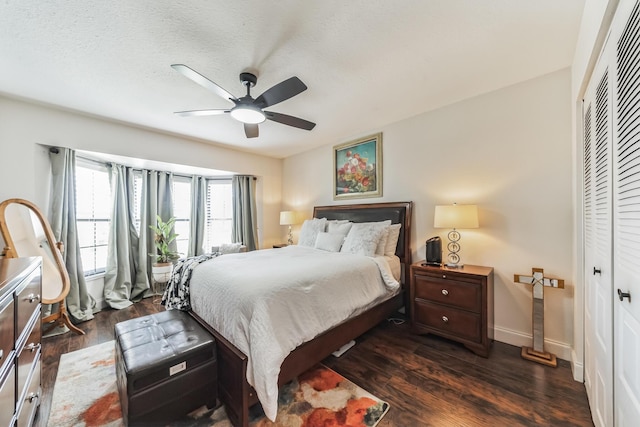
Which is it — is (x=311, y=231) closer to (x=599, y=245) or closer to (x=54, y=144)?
(x=599, y=245)

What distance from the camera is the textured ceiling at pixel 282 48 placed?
5.14 feet

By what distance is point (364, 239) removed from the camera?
299 centimetres

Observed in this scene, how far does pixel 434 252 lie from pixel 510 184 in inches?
40.4

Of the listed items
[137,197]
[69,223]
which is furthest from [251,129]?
[137,197]

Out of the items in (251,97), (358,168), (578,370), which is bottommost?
(578,370)

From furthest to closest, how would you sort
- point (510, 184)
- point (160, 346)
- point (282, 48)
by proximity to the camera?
point (510, 184) < point (282, 48) < point (160, 346)

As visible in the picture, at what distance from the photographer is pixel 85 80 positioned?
7.63 feet

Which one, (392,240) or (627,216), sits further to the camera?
(392,240)

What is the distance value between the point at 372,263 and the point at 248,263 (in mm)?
1307

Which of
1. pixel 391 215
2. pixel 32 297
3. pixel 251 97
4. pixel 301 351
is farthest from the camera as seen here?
pixel 391 215

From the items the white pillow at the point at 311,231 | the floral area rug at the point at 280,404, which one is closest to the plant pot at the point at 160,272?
the floral area rug at the point at 280,404

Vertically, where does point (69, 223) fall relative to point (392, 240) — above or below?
above

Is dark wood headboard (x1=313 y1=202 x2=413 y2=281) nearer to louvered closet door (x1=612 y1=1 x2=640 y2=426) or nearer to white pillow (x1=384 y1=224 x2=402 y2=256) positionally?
white pillow (x1=384 y1=224 x2=402 y2=256)

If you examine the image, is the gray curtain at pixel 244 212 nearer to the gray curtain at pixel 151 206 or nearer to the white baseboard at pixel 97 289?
the gray curtain at pixel 151 206
